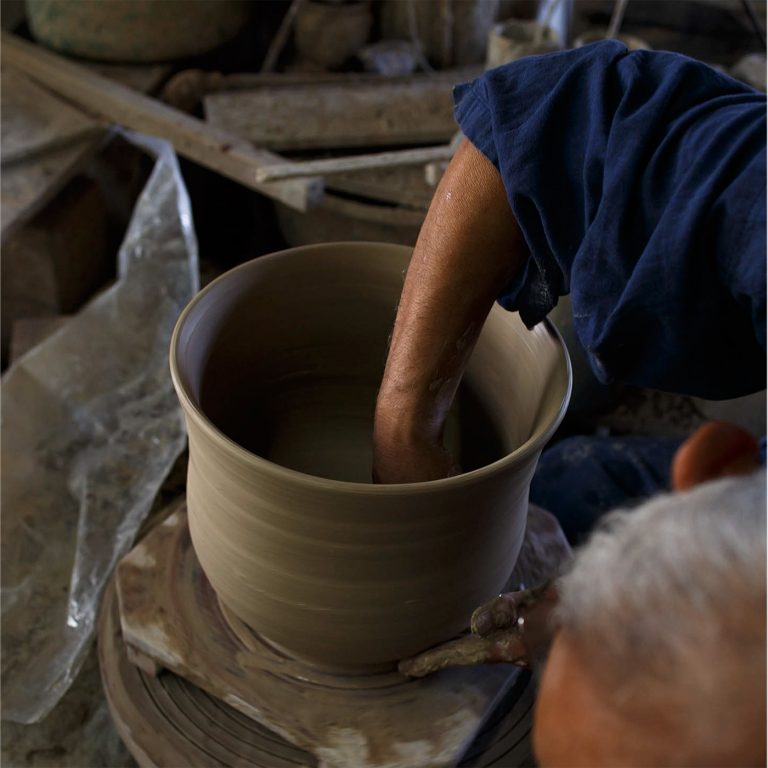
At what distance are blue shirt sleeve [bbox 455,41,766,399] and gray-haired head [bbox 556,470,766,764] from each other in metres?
0.21

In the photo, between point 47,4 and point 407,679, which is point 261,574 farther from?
point 47,4

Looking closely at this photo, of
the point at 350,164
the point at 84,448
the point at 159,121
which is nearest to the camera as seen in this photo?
the point at 84,448

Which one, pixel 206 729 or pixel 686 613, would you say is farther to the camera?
pixel 206 729

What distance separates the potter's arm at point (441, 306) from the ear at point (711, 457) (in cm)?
34

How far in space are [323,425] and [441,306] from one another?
1.58 feet

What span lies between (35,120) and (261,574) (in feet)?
5.35

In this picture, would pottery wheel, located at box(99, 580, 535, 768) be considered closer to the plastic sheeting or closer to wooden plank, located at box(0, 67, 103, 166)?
the plastic sheeting

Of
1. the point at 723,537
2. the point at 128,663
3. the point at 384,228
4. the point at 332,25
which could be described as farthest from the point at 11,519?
the point at 332,25

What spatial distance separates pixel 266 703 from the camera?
3.19 ft

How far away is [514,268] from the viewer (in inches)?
32.3

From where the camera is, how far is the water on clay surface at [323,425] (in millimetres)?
1128

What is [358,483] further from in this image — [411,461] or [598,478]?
[598,478]

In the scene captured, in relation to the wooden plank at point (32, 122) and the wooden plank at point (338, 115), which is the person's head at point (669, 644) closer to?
the wooden plank at point (338, 115)

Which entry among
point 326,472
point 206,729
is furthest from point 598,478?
point 206,729
